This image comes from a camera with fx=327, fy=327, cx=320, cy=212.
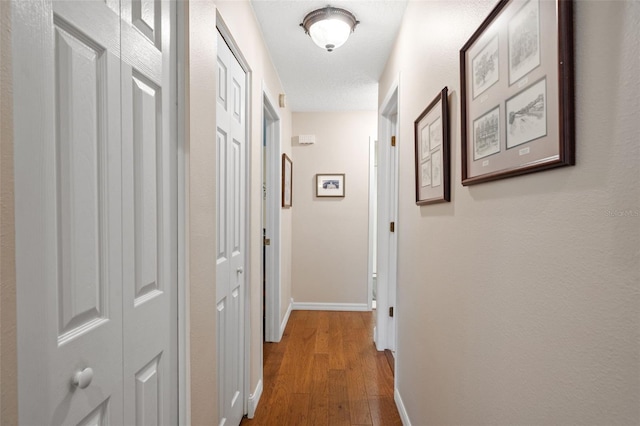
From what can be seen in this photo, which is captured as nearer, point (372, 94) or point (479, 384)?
point (479, 384)

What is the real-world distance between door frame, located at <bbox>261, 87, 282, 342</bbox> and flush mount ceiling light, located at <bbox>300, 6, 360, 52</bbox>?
95 centimetres

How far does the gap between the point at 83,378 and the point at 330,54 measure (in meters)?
2.46

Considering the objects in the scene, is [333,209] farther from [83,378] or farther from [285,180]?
[83,378]

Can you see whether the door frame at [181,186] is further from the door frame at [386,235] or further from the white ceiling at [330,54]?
the door frame at [386,235]

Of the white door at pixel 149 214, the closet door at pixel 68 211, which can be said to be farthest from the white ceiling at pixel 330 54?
the closet door at pixel 68 211

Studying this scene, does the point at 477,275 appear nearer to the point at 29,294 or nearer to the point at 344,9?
the point at 29,294

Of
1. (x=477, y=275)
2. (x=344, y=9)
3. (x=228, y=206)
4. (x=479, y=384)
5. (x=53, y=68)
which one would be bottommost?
(x=479, y=384)

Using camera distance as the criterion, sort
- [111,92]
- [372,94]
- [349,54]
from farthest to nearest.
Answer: [372,94] < [349,54] < [111,92]

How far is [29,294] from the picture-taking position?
1.82 feet

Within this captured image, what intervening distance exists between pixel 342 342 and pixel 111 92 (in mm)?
2835

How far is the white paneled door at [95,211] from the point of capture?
0.56 m

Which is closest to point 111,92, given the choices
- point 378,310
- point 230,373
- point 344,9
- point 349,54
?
point 230,373

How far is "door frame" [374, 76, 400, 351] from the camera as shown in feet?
9.44

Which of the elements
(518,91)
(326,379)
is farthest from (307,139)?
(518,91)
